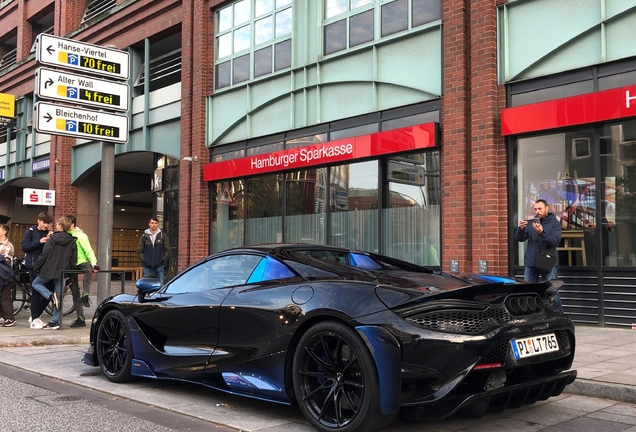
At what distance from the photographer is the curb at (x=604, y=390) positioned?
15.5 ft

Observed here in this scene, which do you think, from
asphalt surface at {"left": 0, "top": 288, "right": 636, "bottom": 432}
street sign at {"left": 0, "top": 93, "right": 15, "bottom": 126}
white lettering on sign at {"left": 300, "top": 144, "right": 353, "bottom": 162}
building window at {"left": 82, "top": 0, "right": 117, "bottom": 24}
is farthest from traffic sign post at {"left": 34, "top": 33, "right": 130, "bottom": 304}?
street sign at {"left": 0, "top": 93, "right": 15, "bottom": 126}

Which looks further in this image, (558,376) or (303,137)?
(303,137)

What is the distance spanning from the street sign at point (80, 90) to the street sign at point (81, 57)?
0.15m

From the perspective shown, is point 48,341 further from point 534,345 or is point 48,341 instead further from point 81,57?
point 534,345

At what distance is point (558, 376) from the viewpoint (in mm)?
3959

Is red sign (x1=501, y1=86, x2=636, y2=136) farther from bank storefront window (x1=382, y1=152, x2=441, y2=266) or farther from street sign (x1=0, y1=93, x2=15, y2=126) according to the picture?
street sign (x1=0, y1=93, x2=15, y2=126)

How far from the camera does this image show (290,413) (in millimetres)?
4551

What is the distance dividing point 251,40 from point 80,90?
5076mm

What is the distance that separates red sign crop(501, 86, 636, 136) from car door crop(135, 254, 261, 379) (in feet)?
18.8

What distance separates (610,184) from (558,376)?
5410mm

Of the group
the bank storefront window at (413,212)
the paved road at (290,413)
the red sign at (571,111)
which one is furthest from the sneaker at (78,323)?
the red sign at (571,111)

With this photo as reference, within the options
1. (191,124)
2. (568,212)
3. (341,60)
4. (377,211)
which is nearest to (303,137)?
(341,60)

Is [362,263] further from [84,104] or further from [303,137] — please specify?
[303,137]

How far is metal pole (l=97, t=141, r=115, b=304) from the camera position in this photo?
9500 mm
